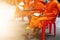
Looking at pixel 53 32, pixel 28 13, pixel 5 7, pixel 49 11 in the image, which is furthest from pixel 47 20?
pixel 5 7

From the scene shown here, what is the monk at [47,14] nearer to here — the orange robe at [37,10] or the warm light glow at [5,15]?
the orange robe at [37,10]

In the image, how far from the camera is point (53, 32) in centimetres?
245

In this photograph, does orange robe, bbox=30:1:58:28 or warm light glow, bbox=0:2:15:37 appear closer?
orange robe, bbox=30:1:58:28

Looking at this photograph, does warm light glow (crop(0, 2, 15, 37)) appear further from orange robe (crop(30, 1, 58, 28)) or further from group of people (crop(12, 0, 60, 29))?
orange robe (crop(30, 1, 58, 28))

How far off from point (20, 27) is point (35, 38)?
280 millimetres

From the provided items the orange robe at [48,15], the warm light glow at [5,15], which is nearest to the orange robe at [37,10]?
the orange robe at [48,15]

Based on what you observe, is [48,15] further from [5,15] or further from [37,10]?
[5,15]

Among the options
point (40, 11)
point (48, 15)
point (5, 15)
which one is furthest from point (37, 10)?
point (5, 15)

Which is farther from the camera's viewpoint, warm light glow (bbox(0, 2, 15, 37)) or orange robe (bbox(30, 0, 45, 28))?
warm light glow (bbox(0, 2, 15, 37))

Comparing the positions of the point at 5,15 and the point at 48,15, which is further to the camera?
the point at 5,15

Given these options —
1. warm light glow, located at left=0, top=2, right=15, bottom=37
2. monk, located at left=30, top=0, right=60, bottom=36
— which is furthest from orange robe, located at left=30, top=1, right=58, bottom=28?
warm light glow, located at left=0, top=2, right=15, bottom=37

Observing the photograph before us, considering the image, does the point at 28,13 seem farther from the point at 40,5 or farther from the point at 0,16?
the point at 0,16

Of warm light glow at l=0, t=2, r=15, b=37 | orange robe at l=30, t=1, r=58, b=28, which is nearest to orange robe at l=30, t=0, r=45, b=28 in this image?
orange robe at l=30, t=1, r=58, b=28

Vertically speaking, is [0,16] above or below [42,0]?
below
